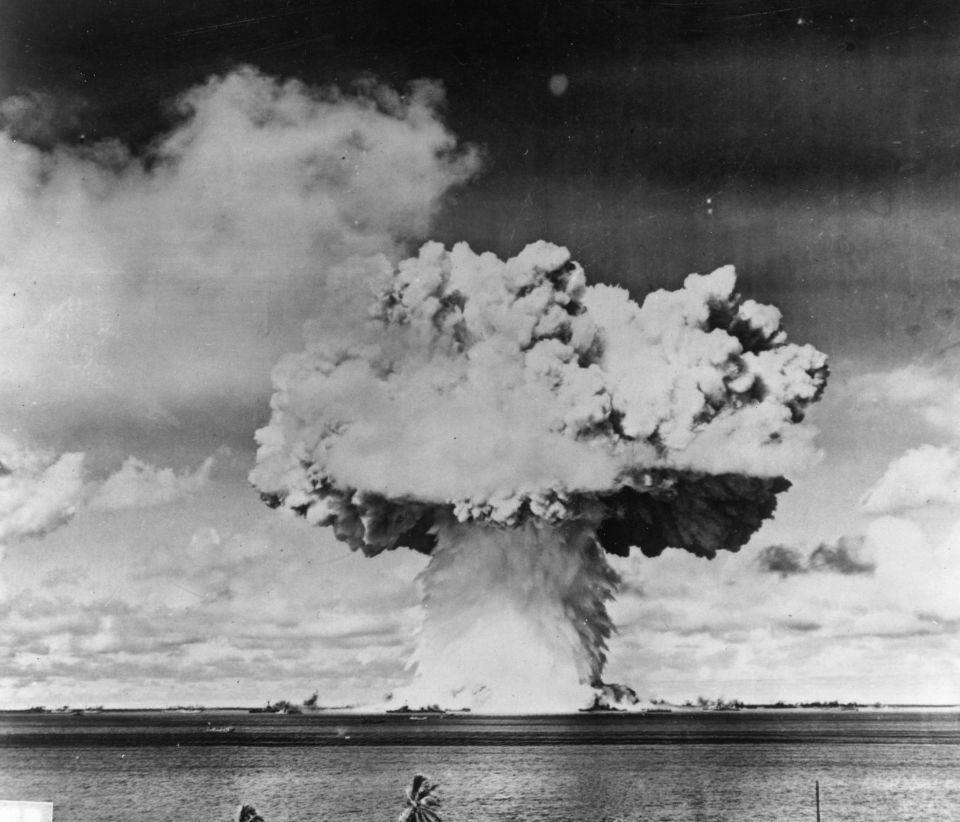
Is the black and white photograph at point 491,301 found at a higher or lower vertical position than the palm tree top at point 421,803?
higher

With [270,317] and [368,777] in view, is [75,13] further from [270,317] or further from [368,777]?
[368,777]

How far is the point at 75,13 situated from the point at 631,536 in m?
11.5

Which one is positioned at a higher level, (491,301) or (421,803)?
(491,301)

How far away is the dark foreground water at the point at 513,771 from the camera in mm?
19078

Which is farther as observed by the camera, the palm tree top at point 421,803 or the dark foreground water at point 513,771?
the dark foreground water at point 513,771

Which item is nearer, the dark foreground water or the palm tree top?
the palm tree top

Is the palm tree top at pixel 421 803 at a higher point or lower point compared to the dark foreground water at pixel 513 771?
lower

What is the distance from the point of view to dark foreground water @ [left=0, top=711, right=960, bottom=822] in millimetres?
19078

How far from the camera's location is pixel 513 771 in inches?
920

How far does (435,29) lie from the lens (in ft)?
53.2

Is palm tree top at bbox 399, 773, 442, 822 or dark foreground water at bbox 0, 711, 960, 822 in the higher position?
dark foreground water at bbox 0, 711, 960, 822

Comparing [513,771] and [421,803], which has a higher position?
[513,771]

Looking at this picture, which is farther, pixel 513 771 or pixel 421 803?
pixel 513 771

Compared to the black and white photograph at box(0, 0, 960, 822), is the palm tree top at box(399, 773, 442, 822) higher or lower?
lower
